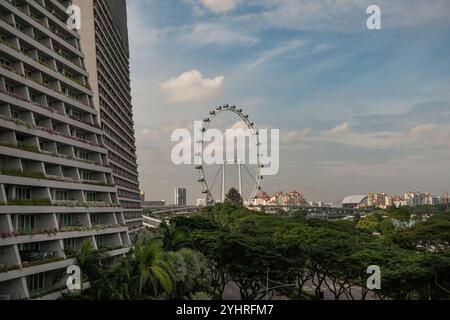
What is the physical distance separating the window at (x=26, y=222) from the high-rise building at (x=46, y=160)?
3.4 inches

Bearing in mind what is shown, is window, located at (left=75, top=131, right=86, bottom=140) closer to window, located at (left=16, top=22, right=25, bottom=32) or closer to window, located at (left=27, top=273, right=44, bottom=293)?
window, located at (left=16, top=22, right=25, bottom=32)

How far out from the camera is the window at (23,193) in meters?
44.3

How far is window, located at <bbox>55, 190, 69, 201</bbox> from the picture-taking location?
172 feet

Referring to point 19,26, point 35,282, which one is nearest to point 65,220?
point 35,282

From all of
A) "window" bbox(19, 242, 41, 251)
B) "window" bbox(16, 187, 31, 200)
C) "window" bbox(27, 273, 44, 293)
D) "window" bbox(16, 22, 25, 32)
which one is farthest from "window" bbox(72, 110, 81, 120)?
"window" bbox(27, 273, 44, 293)

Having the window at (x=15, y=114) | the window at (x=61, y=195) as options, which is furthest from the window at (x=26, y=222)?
the window at (x=15, y=114)

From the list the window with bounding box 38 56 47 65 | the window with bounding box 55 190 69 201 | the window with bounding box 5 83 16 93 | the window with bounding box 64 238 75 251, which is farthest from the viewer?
the window with bounding box 38 56 47 65

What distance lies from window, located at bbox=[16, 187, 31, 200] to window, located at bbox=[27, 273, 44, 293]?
22.0 feet

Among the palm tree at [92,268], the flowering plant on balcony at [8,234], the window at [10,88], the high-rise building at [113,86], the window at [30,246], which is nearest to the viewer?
the flowering plant on balcony at [8,234]

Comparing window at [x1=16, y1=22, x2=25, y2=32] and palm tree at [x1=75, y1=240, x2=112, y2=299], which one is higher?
window at [x1=16, y1=22, x2=25, y2=32]

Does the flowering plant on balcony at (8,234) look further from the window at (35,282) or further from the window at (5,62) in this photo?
the window at (5,62)

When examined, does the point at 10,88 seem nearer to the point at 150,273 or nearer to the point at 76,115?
the point at 76,115

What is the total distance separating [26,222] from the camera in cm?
4469
